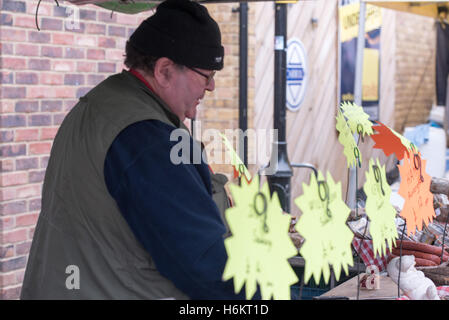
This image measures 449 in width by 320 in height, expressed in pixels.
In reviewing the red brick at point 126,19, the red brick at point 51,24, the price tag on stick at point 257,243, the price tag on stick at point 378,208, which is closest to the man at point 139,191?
the price tag on stick at point 257,243

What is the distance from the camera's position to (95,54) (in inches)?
168

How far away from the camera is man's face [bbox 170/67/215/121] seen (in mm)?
1893

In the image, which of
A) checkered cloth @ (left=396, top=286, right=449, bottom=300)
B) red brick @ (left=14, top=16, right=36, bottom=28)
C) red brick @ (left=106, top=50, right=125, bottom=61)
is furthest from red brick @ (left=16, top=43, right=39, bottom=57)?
checkered cloth @ (left=396, top=286, right=449, bottom=300)

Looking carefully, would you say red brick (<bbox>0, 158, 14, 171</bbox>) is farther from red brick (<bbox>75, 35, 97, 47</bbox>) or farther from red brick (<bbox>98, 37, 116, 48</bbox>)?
red brick (<bbox>98, 37, 116, 48</bbox>)

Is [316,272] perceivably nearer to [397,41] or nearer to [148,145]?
[148,145]

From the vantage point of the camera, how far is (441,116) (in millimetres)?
10172

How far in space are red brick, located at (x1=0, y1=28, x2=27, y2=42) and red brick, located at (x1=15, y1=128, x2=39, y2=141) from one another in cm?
50

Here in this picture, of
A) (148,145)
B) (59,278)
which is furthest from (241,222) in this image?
(59,278)

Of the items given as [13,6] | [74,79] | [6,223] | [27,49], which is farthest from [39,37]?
[6,223]

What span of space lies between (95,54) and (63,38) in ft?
0.92

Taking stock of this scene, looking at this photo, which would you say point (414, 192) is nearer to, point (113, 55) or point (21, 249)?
point (21, 249)

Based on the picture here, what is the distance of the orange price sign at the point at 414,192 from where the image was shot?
7.15 ft

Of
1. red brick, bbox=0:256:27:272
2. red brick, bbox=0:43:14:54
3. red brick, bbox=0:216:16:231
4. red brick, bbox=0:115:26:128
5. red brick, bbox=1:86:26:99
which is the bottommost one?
red brick, bbox=0:256:27:272

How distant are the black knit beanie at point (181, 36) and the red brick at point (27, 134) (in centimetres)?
205
